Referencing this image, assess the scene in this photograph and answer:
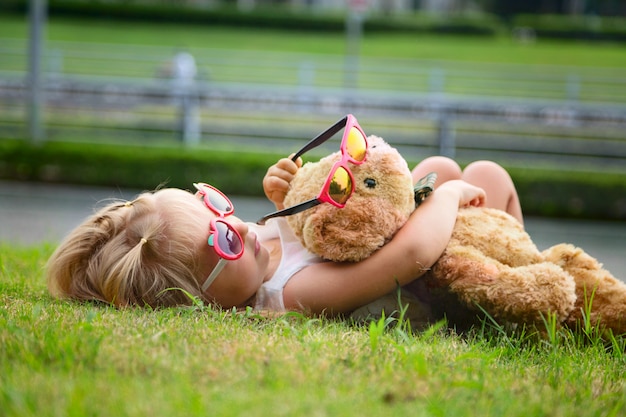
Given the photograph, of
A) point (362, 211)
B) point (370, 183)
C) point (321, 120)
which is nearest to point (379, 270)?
point (362, 211)

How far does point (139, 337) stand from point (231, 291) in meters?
0.71

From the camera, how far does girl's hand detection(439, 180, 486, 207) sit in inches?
124

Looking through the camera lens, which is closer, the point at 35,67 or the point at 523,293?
the point at 523,293

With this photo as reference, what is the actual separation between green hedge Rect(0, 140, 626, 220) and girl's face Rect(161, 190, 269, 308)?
7.05m

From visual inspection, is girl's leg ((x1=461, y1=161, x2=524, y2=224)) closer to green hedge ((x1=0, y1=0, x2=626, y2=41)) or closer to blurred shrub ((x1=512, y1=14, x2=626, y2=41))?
green hedge ((x1=0, y1=0, x2=626, y2=41))

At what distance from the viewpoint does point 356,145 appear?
112 inches

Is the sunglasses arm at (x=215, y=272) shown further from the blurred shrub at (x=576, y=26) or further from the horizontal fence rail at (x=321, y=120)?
the blurred shrub at (x=576, y=26)

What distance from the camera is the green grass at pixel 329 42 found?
3366 cm

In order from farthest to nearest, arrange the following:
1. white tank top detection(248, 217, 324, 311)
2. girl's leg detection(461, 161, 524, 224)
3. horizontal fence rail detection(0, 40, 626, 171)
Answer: horizontal fence rail detection(0, 40, 626, 171)
girl's leg detection(461, 161, 524, 224)
white tank top detection(248, 217, 324, 311)

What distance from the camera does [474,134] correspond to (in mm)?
13078

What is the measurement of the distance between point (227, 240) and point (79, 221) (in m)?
5.97

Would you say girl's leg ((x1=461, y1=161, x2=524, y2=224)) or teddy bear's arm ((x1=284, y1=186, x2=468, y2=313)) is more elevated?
girl's leg ((x1=461, y1=161, x2=524, y2=224))

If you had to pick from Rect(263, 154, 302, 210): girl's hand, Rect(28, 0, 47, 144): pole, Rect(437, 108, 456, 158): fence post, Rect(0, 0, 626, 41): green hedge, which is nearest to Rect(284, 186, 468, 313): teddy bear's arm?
Rect(263, 154, 302, 210): girl's hand

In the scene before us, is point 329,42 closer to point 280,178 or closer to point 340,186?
point 280,178
